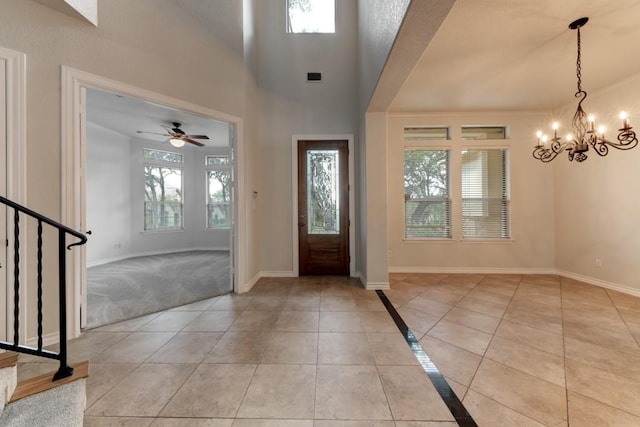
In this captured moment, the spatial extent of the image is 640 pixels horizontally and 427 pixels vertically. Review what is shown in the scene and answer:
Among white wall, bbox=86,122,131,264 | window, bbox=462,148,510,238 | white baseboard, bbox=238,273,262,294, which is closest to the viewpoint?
white baseboard, bbox=238,273,262,294

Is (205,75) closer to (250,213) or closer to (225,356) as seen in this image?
(250,213)

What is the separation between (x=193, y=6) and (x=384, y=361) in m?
4.41

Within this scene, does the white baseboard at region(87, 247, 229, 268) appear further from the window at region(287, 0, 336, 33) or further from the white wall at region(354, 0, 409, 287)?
the window at region(287, 0, 336, 33)

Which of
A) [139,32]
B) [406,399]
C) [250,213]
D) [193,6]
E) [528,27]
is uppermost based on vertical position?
[193,6]

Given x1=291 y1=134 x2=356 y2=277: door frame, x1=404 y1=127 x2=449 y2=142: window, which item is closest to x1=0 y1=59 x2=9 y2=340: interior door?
x1=291 y1=134 x2=356 y2=277: door frame

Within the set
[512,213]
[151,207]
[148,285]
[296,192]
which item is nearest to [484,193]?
[512,213]

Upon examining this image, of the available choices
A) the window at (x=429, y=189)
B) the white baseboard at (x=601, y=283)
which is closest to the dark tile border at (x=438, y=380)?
the window at (x=429, y=189)

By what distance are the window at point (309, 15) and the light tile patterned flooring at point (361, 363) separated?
4623mm

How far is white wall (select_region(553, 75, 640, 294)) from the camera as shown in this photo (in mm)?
3338

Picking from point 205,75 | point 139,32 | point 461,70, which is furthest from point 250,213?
point 461,70

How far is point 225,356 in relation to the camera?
199cm

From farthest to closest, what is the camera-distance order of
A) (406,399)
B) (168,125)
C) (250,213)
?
(168,125), (250,213), (406,399)

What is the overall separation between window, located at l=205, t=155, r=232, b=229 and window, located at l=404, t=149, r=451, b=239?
4.99 m

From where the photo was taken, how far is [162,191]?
6.59m
